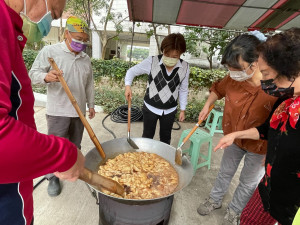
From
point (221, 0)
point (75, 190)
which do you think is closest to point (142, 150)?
point (75, 190)

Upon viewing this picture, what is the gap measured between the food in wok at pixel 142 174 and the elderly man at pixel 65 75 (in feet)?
3.46

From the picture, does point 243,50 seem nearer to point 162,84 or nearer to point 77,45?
point 162,84

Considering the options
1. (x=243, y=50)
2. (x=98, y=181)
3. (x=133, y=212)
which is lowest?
(x=133, y=212)

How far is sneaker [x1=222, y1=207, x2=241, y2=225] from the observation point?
2.56 meters

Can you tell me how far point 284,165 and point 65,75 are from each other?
8.61ft

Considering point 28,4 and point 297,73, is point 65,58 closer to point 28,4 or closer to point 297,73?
point 28,4

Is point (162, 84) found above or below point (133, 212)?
above

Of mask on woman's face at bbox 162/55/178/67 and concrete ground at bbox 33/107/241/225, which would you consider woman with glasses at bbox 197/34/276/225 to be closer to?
concrete ground at bbox 33/107/241/225

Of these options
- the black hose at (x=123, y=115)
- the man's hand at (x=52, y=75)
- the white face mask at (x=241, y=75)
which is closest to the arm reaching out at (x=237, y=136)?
the white face mask at (x=241, y=75)

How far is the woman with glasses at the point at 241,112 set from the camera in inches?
74.3

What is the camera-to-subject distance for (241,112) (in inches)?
83.2

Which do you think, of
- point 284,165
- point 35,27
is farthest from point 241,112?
point 35,27

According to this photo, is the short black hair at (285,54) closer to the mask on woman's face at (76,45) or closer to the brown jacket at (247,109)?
the brown jacket at (247,109)

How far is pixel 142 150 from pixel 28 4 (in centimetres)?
178
